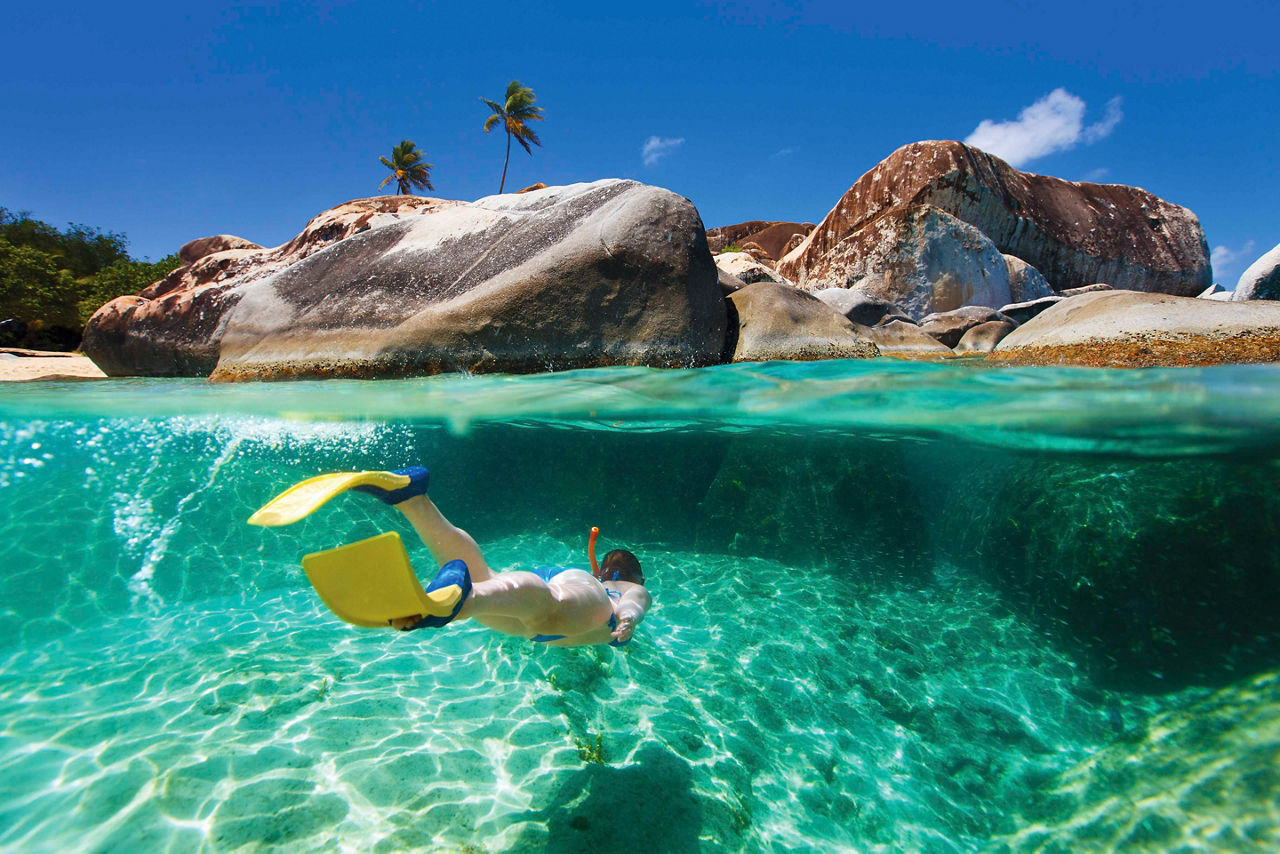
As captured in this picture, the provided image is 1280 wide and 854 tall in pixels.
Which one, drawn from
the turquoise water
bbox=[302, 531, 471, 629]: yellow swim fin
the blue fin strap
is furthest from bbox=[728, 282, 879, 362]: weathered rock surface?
bbox=[302, 531, 471, 629]: yellow swim fin

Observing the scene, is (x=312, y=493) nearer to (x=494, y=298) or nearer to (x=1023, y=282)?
(x=494, y=298)

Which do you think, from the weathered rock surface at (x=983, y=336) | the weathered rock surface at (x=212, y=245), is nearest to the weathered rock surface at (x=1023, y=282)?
the weathered rock surface at (x=983, y=336)

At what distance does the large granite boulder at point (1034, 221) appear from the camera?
18047 millimetres

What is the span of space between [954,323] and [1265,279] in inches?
223

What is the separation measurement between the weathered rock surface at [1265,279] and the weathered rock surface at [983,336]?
14.2 feet

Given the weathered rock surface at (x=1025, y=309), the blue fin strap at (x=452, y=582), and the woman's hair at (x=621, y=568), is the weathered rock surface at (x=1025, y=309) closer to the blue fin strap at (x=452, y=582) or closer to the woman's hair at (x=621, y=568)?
the woman's hair at (x=621, y=568)

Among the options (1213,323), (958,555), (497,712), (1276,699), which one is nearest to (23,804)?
(497,712)

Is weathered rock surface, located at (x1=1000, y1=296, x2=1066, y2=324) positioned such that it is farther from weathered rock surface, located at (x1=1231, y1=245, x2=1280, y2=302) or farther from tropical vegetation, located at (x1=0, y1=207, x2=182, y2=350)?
tropical vegetation, located at (x1=0, y1=207, x2=182, y2=350)

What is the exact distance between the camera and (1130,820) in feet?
13.2

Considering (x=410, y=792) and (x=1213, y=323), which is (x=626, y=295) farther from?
(x=1213, y=323)

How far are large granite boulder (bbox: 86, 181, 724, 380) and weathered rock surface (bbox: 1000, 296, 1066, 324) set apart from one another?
9.59 m

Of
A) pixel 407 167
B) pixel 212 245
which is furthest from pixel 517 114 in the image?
pixel 212 245

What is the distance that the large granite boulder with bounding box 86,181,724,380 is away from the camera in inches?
337

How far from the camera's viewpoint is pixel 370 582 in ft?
6.45
